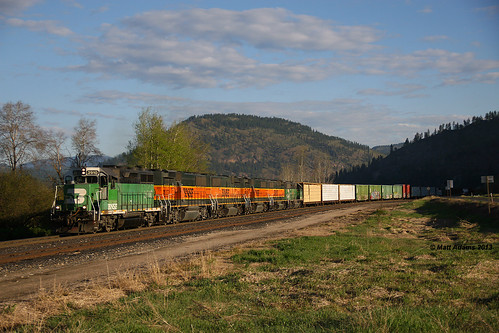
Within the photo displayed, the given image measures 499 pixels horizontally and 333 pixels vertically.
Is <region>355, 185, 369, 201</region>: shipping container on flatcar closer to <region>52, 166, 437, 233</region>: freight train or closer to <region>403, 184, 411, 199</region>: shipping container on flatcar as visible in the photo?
<region>403, 184, 411, 199</region>: shipping container on flatcar

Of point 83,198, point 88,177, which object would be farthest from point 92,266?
point 88,177

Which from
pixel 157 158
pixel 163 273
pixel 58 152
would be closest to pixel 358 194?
pixel 157 158

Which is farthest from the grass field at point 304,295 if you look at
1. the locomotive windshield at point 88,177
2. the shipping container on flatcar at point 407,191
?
the shipping container on flatcar at point 407,191

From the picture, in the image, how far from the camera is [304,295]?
9766 mm

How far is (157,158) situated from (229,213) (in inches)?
737

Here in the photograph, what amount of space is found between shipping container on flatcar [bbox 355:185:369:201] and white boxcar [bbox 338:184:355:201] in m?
1.57

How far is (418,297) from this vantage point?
938 cm

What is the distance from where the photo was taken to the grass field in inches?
292

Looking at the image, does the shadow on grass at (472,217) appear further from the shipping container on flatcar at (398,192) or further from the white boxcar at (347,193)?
the shipping container on flatcar at (398,192)

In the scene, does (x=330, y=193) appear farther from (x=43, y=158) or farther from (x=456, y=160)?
(x=456, y=160)

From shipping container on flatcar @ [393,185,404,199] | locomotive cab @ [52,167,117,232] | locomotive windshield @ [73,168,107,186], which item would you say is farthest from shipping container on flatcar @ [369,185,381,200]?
locomotive windshield @ [73,168,107,186]

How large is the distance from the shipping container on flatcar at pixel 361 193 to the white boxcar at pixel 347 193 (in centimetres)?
157

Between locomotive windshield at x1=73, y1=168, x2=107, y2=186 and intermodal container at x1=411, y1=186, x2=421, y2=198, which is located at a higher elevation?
locomotive windshield at x1=73, y1=168, x2=107, y2=186

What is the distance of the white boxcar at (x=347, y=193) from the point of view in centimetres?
7419
